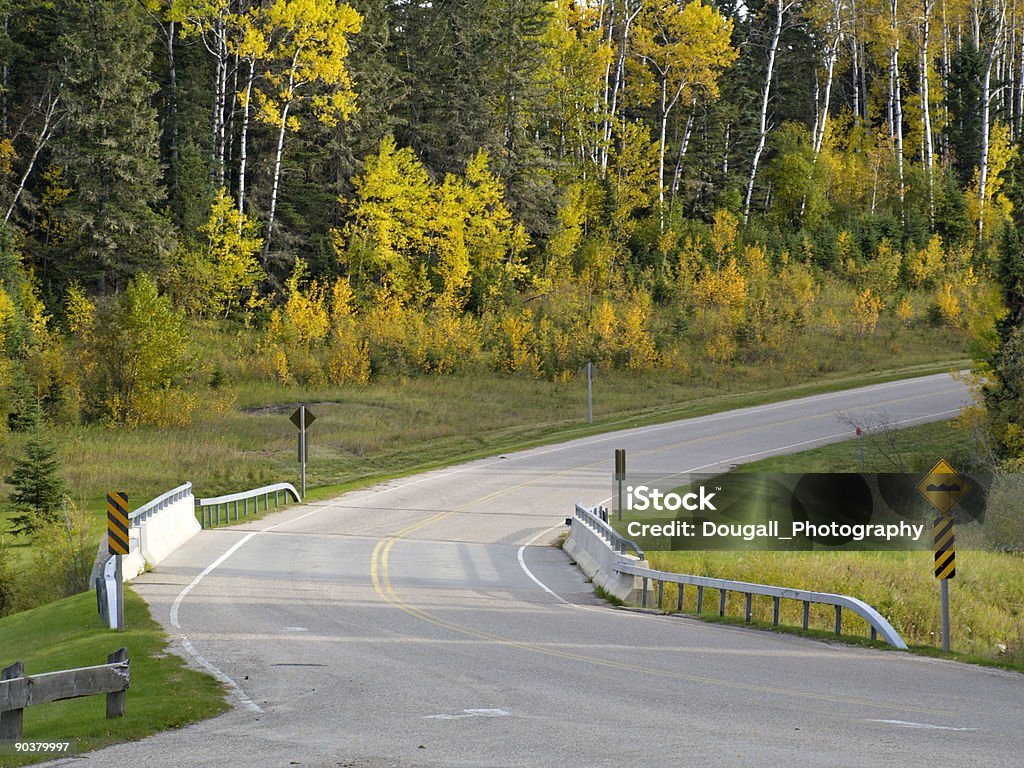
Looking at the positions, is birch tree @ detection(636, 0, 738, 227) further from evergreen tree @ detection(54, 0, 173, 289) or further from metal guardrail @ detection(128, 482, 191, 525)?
metal guardrail @ detection(128, 482, 191, 525)

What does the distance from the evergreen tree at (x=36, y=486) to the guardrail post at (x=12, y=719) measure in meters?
21.3

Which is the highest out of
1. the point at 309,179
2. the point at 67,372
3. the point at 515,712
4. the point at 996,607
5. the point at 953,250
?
the point at 309,179

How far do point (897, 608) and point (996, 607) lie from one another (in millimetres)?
A: 3437

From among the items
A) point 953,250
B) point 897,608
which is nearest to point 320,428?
point 897,608

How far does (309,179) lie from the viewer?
2510 inches

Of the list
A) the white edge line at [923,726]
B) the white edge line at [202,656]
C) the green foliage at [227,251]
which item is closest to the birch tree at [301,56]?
the green foliage at [227,251]

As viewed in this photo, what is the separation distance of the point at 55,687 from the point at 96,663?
442 cm

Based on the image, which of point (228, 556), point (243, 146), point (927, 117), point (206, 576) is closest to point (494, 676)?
point (206, 576)

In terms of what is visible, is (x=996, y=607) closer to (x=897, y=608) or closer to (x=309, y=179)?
(x=897, y=608)

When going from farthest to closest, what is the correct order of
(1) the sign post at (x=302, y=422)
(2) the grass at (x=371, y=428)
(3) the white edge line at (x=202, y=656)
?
(2) the grass at (x=371, y=428) → (1) the sign post at (x=302, y=422) → (3) the white edge line at (x=202, y=656)

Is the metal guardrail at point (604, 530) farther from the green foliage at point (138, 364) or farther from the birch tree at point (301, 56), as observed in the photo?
the birch tree at point (301, 56)

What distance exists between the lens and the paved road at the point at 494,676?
9.45 m

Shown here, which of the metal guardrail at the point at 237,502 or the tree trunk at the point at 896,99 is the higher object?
the tree trunk at the point at 896,99

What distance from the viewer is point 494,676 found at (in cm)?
1303
